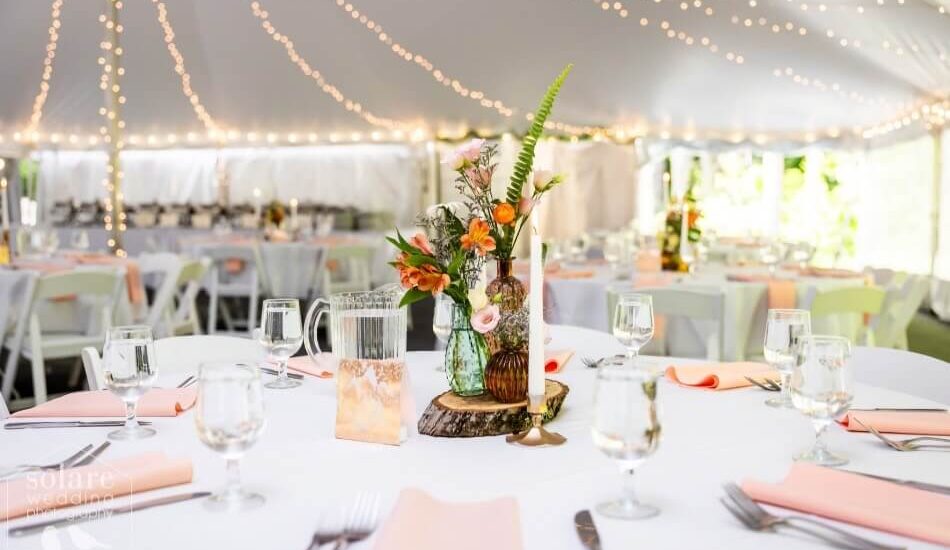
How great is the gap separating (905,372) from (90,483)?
74.9 inches

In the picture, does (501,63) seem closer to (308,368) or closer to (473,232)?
(308,368)

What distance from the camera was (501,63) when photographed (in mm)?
11469

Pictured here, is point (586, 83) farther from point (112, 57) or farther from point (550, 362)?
point (550, 362)

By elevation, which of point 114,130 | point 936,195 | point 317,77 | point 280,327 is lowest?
point 280,327

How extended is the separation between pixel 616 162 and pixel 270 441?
13077 millimetres

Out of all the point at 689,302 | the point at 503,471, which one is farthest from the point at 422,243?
the point at 689,302

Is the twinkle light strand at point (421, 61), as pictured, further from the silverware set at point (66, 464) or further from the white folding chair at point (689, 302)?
the silverware set at point (66, 464)

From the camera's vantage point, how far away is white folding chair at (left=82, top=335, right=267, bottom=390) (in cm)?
233

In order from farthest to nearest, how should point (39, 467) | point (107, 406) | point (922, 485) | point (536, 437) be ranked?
point (107, 406), point (536, 437), point (39, 467), point (922, 485)

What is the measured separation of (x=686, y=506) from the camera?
3.94 feet

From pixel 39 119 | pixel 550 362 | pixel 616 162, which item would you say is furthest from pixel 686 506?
pixel 39 119

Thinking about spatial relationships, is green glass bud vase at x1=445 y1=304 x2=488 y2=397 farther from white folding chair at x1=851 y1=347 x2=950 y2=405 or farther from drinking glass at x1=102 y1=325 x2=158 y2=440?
white folding chair at x1=851 y1=347 x2=950 y2=405

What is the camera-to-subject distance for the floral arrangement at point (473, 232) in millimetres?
1560

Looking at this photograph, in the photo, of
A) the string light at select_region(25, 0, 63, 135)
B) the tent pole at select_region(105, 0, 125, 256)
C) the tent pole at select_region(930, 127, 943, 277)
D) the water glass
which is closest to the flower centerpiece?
the water glass
